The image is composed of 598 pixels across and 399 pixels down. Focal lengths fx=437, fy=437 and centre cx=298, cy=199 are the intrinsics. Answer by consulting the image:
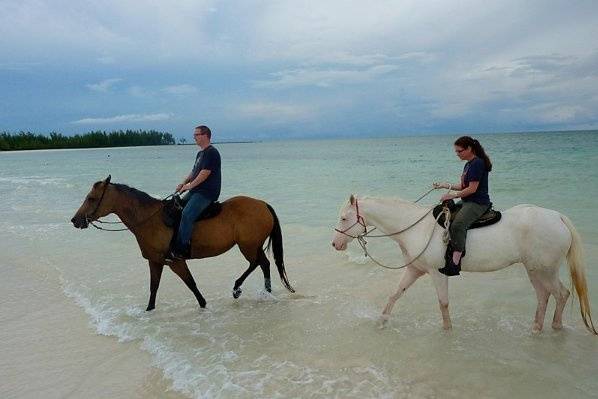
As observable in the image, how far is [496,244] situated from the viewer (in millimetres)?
4809

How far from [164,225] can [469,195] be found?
388cm

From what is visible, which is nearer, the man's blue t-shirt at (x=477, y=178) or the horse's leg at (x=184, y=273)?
the man's blue t-shirt at (x=477, y=178)

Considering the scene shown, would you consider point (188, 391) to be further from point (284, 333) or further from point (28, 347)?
point (28, 347)

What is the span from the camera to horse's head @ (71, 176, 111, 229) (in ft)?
18.6

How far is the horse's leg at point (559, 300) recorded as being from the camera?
4.87m

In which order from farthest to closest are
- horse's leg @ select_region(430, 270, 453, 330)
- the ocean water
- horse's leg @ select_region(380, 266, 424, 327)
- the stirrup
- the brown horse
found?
the brown horse < horse's leg @ select_region(380, 266, 424, 327) < horse's leg @ select_region(430, 270, 453, 330) < the stirrup < the ocean water

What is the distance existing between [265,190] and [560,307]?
15.8 m

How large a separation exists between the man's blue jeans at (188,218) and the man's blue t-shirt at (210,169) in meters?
0.08

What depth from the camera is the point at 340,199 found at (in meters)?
16.0

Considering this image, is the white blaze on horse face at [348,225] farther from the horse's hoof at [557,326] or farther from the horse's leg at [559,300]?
the horse's hoof at [557,326]

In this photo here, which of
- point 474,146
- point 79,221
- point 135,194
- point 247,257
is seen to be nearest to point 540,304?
point 474,146

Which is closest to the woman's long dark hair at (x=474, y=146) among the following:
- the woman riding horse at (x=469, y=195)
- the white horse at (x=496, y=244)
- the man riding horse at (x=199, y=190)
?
the woman riding horse at (x=469, y=195)

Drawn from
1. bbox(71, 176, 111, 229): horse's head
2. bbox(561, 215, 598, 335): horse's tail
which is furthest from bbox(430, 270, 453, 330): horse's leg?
bbox(71, 176, 111, 229): horse's head

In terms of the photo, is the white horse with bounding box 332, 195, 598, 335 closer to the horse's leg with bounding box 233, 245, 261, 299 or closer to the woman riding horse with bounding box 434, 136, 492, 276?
the woman riding horse with bounding box 434, 136, 492, 276
